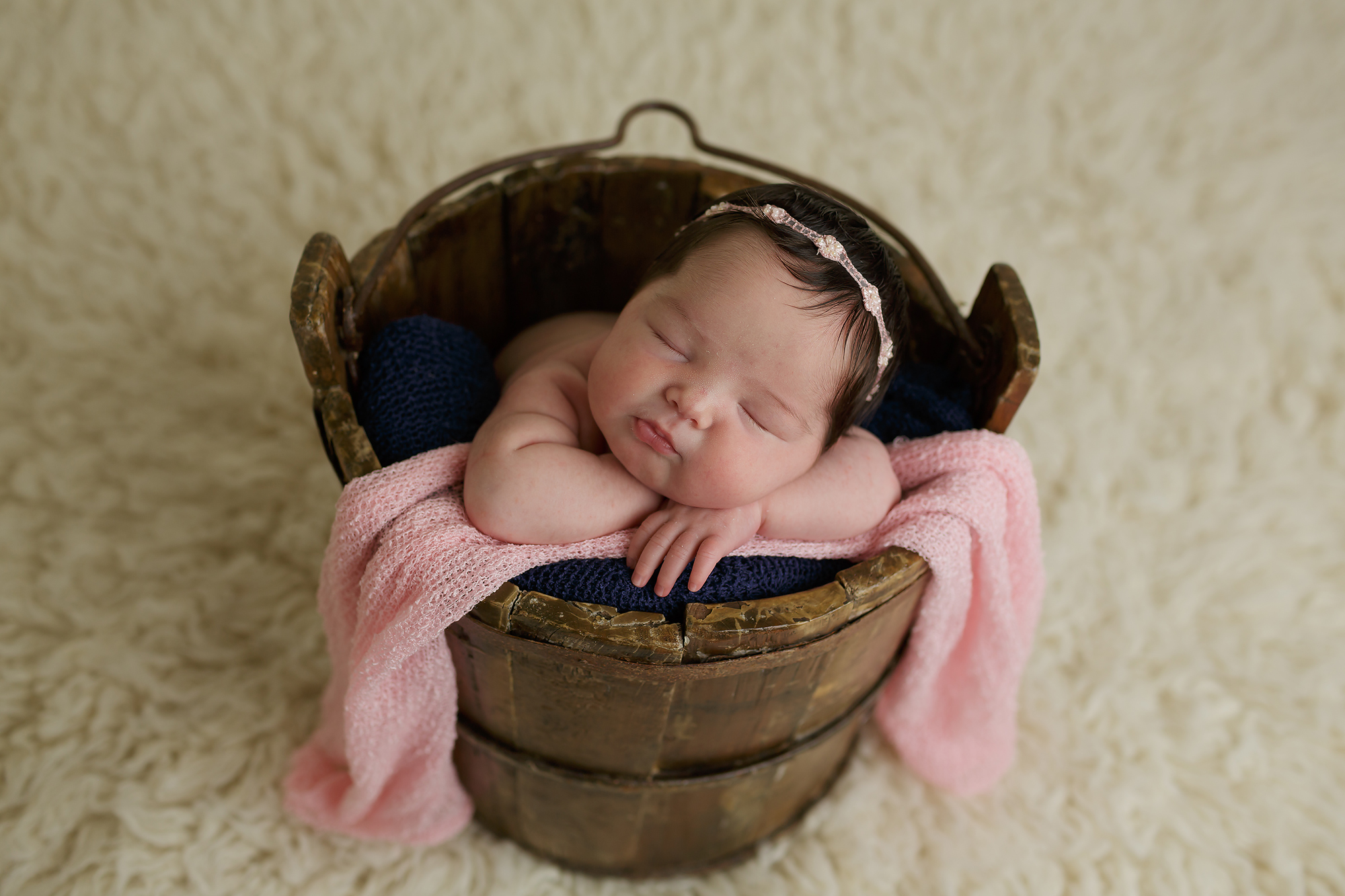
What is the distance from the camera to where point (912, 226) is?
1.95m

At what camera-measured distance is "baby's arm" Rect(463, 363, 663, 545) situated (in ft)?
3.32

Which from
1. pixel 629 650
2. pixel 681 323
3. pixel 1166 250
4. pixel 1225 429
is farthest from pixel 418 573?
pixel 1166 250

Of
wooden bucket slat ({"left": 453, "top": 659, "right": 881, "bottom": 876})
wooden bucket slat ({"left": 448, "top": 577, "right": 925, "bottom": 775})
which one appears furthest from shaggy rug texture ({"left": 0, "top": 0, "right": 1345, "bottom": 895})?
wooden bucket slat ({"left": 448, "top": 577, "right": 925, "bottom": 775})

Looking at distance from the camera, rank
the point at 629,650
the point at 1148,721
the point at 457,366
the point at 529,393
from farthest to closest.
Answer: the point at 1148,721
the point at 457,366
the point at 529,393
the point at 629,650

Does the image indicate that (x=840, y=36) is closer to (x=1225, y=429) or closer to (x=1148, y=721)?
(x=1225, y=429)

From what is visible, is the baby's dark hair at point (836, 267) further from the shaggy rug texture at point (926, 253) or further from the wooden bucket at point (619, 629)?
the shaggy rug texture at point (926, 253)

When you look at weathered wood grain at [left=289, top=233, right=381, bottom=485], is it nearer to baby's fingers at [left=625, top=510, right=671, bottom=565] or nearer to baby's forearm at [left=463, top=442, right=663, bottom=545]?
baby's forearm at [left=463, top=442, right=663, bottom=545]

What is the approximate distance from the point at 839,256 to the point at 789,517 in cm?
28

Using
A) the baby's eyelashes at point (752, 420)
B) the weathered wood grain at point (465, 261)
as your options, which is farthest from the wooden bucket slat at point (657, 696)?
the weathered wood grain at point (465, 261)

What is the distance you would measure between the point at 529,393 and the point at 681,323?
8.4 inches

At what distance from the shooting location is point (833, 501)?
43.5 inches

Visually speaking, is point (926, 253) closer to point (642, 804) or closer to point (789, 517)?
point (789, 517)

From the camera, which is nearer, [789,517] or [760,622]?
[760,622]

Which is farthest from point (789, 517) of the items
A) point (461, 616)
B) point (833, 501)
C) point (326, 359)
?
point (326, 359)
